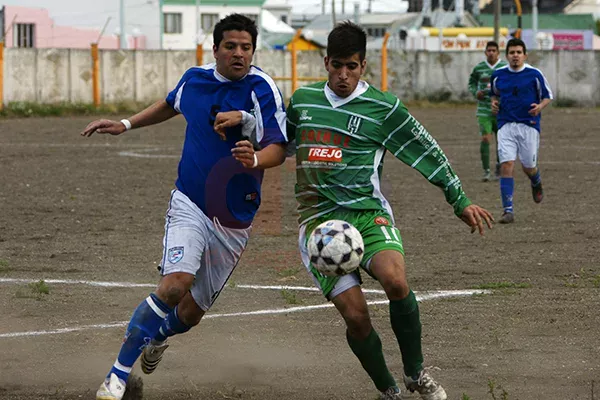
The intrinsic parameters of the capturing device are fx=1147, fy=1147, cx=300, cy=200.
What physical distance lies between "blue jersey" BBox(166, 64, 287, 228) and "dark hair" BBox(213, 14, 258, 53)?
0.61 ft

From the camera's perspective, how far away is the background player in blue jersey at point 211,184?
20.3 ft

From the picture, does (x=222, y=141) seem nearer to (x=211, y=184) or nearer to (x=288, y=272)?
(x=211, y=184)

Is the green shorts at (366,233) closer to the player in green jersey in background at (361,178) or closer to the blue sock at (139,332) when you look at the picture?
the player in green jersey in background at (361,178)

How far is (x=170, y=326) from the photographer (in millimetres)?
6750

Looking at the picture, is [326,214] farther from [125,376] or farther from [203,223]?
[125,376]

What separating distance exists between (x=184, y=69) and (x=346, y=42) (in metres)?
36.0

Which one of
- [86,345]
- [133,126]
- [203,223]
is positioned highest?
[133,126]

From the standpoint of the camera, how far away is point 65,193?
53.6ft

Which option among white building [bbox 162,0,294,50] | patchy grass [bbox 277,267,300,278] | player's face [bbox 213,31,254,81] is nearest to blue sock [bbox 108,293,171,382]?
player's face [bbox 213,31,254,81]

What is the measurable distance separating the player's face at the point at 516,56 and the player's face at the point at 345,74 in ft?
29.9

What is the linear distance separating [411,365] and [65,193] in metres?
11.0

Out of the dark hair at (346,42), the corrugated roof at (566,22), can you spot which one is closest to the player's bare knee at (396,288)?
the dark hair at (346,42)

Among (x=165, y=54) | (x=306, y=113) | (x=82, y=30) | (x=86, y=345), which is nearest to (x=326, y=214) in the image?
(x=306, y=113)

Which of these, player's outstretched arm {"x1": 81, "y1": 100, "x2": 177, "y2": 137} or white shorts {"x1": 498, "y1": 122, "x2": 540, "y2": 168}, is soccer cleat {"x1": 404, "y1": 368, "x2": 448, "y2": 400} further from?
white shorts {"x1": 498, "y1": 122, "x2": 540, "y2": 168}
